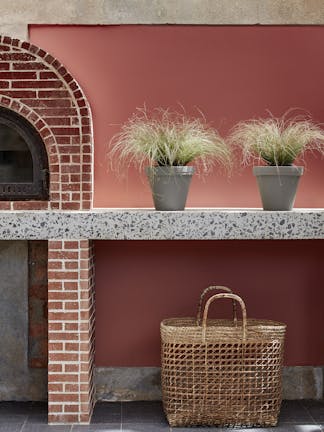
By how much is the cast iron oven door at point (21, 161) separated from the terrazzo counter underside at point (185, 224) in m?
0.28

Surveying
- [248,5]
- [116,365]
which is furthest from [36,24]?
[116,365]

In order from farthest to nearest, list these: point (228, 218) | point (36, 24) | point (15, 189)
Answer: point (36, 24), point (15, 189), point (228, 218)

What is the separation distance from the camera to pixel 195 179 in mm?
4969

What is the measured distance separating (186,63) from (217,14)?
0.39 m

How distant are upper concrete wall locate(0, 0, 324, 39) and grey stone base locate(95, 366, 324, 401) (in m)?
2.37

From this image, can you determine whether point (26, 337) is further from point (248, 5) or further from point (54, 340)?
point (248, 5)

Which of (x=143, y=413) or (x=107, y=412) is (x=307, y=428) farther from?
Answer: (x=107, y=412)

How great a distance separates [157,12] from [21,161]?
4.53ft

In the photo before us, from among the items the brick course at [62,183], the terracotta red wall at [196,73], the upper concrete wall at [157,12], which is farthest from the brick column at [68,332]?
the upper concrete wall at [157,12]

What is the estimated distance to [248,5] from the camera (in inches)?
193

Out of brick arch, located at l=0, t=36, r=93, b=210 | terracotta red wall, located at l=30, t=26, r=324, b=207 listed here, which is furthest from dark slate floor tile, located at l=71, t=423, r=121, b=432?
terracotta red wall, located at l=30, t=26, r=324, b=207

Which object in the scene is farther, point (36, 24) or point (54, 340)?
point (36, 24)

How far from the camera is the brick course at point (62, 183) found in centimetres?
442

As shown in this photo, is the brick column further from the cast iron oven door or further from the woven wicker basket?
the woven wicker basket
